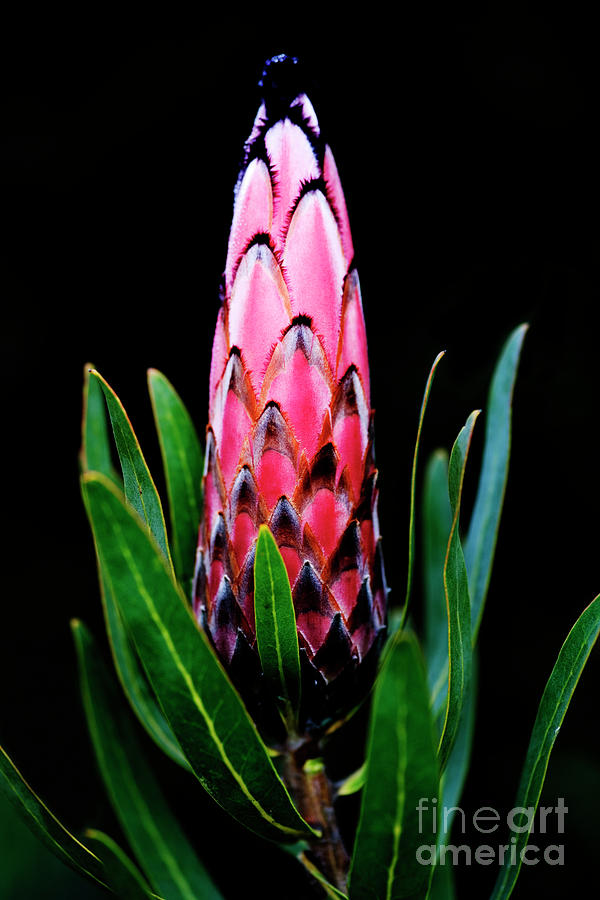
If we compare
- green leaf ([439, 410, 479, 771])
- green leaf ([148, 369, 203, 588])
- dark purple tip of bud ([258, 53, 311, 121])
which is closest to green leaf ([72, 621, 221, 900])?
green leaf ([148, 369, 203, 588])

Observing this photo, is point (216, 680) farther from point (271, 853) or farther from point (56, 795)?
point (56, 795)

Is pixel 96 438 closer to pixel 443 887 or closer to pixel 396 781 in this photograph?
pixel 396 781

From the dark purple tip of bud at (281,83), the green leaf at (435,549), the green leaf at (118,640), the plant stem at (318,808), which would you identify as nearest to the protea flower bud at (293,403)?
the dark purple tip of bud at (281,83)

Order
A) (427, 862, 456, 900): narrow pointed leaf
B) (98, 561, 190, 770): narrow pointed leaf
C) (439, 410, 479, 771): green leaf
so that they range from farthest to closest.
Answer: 1. (427, 862, 456, 900): narrow pointed leaf
2. (98, 561, 190, 770): narrow pointed leaf
3. (439, 410, 479, 771): green leaf

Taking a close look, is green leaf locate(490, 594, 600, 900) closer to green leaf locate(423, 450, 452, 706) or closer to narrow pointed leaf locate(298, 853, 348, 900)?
narrow pointed leaf locate(298, 853, 348, 900)

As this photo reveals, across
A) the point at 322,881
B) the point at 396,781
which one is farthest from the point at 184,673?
the point at 322,881

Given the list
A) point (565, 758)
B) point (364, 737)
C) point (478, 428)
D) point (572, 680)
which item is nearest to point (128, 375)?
point (478, 428)
